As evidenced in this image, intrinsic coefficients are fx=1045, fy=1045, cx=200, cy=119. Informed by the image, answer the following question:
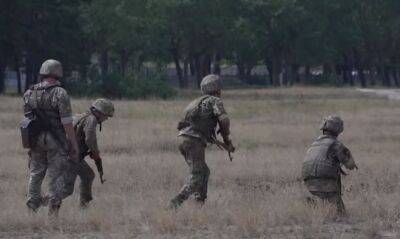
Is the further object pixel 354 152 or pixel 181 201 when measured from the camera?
pixel 354 152

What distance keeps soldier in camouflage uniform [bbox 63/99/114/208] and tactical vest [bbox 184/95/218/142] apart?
0.93 metres

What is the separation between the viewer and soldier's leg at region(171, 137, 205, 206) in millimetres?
11984

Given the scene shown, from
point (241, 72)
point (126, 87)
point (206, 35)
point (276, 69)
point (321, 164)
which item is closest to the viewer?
point (321, 164)

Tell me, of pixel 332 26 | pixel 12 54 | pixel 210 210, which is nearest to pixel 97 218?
pixel 210 210

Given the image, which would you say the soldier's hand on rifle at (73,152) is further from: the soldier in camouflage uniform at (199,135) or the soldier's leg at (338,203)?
the soldier's leg at (338,203)

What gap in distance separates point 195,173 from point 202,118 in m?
0.64

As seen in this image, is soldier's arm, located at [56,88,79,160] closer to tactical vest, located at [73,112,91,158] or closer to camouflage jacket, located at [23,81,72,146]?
camouflage jacket, located at [23,81,72,146]

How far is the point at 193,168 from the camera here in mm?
12055

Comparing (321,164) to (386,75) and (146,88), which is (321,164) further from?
(386,75)

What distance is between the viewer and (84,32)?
61688 millimetres

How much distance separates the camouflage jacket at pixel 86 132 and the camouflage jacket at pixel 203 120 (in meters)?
1.03

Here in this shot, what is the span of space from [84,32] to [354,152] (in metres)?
42.8

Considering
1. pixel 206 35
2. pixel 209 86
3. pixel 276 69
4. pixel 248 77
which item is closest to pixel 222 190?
pixel 209 86

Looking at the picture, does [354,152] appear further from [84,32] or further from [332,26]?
[332,26]
